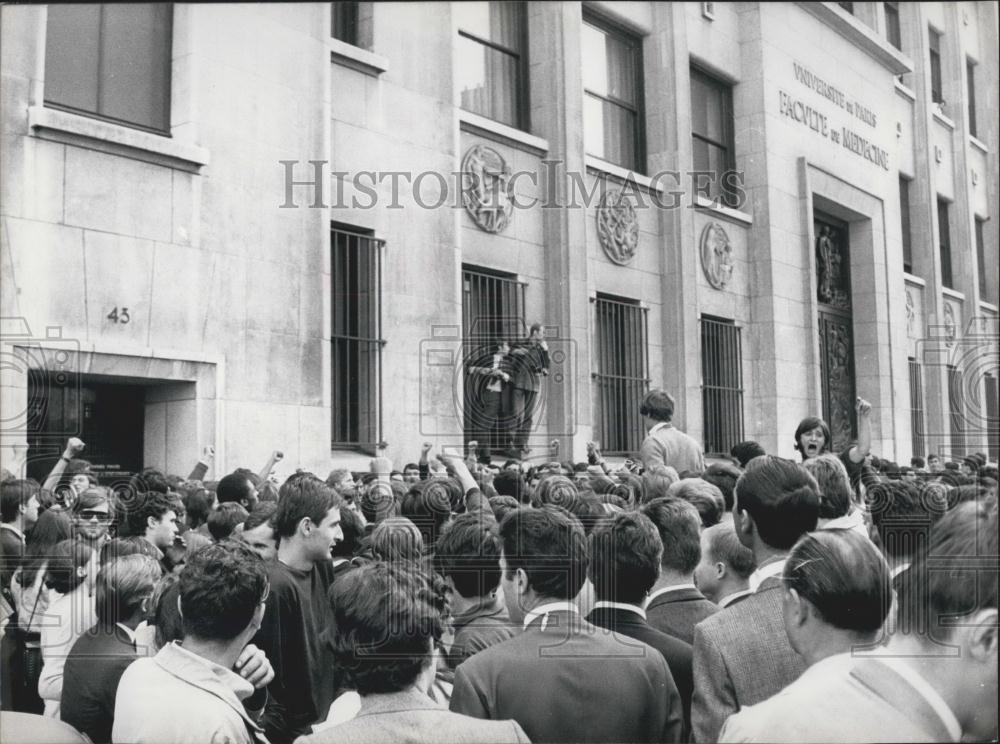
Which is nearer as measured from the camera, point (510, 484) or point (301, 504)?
point (301, 504)

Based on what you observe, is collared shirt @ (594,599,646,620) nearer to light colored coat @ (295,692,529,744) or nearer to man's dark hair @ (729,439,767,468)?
light colored coat @ (295,692,529,744)

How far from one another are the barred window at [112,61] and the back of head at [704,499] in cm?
662

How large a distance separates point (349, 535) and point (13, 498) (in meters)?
2.08

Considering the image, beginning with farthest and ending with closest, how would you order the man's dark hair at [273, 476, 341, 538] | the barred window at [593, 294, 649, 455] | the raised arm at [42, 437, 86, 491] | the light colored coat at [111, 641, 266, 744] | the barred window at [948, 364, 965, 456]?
the barred window at [948, 364, 965, 456] → the barred window at [593, 294, 649, 455] → the raised arm at [42, 437, 86, 491] → the man's dark hair at [273, 476, 341, 538] → the light colored coat at [111, 641, 266, 744]

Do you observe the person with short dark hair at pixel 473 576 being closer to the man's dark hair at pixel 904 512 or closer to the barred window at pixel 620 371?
the man's dark hair at pixel 904 512

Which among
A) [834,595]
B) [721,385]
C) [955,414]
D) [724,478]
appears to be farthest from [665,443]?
[955,414]

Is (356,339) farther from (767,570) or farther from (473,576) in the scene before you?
(767,570)

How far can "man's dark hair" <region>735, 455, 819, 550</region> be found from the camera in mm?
3662

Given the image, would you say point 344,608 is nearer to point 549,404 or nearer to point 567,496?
point 567,496

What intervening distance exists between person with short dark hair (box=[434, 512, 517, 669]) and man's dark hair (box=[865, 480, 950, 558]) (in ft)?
5.16

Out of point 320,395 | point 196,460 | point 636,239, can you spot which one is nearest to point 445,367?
point 320,395

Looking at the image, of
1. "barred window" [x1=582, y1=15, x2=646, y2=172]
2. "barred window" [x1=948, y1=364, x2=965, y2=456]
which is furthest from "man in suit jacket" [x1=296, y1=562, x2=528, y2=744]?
"barred window" [x1=948, y1=364, x2=965, y2=456]

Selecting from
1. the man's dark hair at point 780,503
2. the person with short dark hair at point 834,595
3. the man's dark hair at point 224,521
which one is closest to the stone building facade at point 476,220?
the man's dark hair at point 224,521

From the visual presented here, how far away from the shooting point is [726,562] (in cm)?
399
